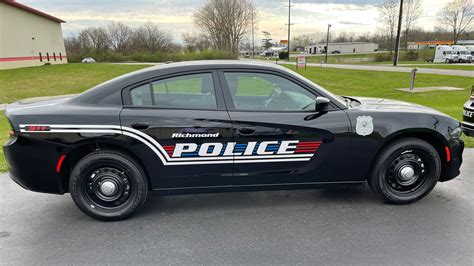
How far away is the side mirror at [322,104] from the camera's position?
3.08m

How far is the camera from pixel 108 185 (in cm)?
309

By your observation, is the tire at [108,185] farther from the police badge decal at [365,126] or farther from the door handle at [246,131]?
the police badge decal at [365,126]

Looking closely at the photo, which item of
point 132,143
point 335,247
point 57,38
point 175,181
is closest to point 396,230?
point 335,247

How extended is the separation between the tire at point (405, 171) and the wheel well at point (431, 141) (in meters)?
0.04

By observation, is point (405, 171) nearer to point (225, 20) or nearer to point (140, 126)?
point (140, 126)

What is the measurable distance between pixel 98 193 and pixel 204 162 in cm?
111

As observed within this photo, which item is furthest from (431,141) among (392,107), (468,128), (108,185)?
(108,185)

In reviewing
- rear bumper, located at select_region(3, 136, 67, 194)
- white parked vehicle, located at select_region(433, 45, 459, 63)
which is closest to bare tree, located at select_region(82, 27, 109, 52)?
white parked vehicle, located at select_region(433, 45, 459, 63)

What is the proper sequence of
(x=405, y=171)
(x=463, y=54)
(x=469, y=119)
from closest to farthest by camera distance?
(x=405, y=171) → (x=469, y=119) → (x=463, y=54)

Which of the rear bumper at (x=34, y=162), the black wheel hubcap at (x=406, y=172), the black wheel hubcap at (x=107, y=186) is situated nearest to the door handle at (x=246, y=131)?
the black wheel hubcap at (x=107, y=186)

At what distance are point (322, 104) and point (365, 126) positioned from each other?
0.52m

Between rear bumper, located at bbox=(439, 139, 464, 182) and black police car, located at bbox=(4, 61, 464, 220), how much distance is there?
0.05ft

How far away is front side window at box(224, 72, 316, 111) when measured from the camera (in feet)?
10.5

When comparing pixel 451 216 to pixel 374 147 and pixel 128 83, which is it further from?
pixel 128 83
